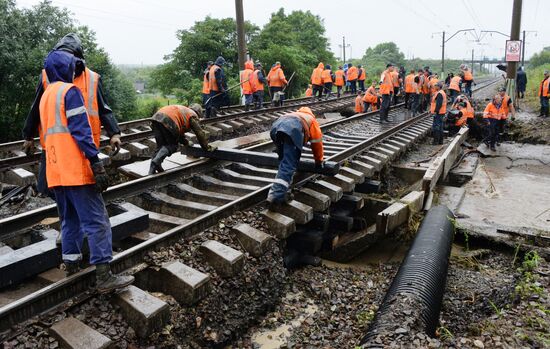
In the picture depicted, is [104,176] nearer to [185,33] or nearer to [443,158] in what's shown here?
[443,158]

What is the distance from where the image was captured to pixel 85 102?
11.6 ft

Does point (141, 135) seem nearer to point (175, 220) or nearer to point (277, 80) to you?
point (175, 220)

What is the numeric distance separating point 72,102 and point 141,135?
6.63 m

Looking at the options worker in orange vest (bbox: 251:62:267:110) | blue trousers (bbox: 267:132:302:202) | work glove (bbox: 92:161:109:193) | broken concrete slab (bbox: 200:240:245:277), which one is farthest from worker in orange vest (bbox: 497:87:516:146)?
work glove (bbox: 92:161:109:193)

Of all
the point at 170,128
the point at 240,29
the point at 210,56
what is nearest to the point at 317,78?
the point at 240,29

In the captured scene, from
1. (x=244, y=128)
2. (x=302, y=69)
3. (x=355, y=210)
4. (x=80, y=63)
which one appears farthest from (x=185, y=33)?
(x=80, y=63)

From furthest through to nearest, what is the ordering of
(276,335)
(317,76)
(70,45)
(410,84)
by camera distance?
(317,76), (410,84), (276,335), (70,45)

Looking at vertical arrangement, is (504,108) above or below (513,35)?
below

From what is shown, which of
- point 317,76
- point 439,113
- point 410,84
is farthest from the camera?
point 317,76

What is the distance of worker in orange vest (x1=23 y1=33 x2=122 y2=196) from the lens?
11.0ft

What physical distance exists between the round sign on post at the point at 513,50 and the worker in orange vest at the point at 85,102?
15.9 meters

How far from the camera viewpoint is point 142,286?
3.80m

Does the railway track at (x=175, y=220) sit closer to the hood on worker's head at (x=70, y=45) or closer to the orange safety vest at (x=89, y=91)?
the orange safety vest at (x=89, y=91)

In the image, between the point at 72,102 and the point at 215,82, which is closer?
the point at 72,102
